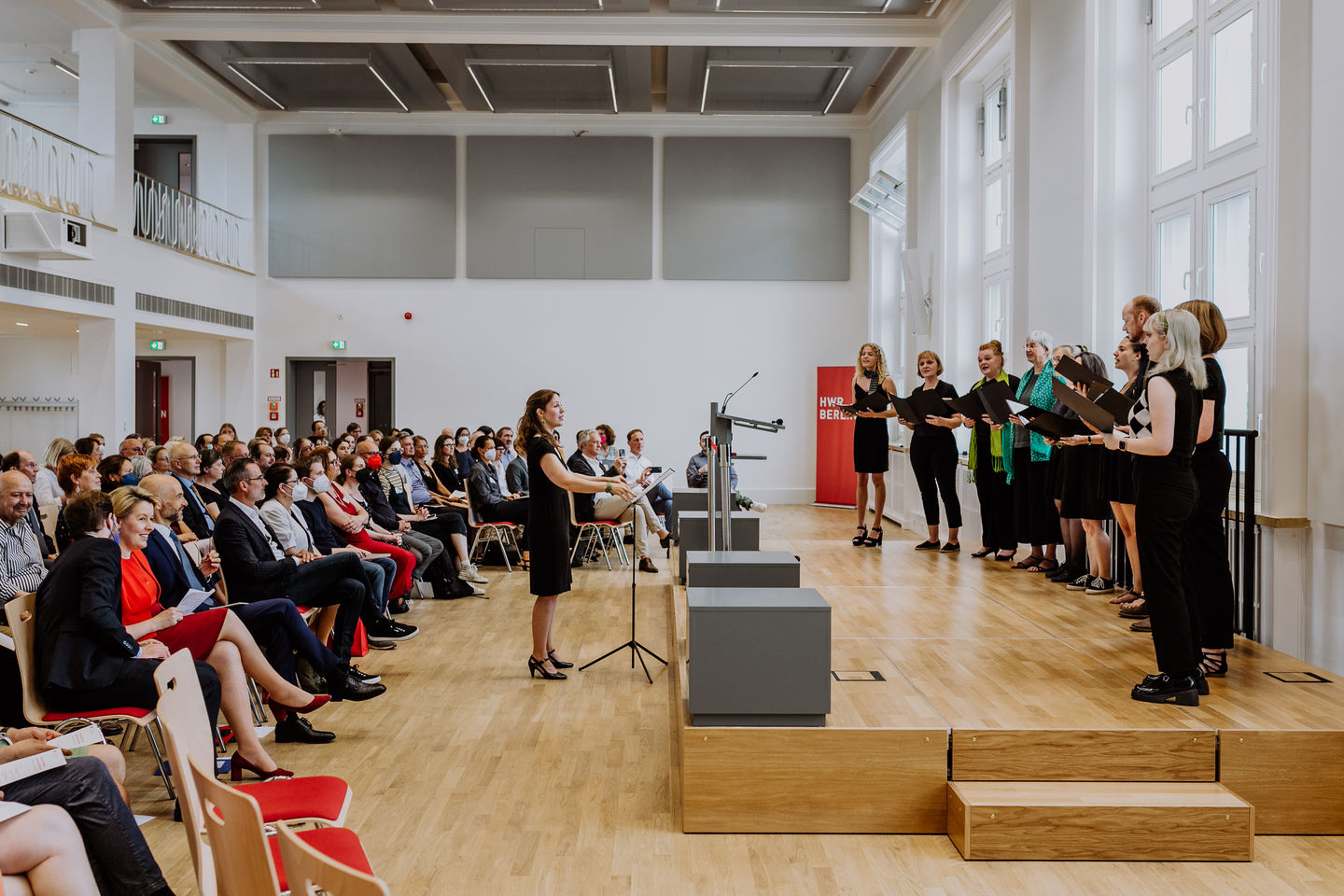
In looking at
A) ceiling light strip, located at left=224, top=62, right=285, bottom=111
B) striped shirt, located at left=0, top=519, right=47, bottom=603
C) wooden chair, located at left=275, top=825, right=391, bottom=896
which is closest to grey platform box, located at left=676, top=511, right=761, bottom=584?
striped shirt, located at left=0, top=519, right=47, bottom=603

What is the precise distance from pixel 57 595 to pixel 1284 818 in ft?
13.4

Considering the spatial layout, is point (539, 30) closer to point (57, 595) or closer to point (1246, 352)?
point (1246, 352)

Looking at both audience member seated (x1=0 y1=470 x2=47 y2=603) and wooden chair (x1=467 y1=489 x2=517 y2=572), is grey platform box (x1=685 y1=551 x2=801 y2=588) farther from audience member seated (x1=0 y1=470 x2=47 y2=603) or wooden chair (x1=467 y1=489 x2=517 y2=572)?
wooden chair (x1=467 y1=489 x2=517 y2=572)

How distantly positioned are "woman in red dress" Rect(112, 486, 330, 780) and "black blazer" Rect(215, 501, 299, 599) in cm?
72

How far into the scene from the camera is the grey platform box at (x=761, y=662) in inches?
136

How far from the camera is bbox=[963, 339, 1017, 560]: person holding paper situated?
6871 millimetres

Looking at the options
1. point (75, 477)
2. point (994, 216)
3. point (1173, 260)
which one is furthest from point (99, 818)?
point (994, 216)

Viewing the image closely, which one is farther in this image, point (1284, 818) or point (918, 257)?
point (918, 257)

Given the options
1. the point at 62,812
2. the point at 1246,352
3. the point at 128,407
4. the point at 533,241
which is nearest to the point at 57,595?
the point at 62,812

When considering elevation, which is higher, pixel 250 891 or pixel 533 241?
pixel 533 241

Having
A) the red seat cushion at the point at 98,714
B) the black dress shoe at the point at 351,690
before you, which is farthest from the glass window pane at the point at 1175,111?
the red seat cushion at the point at 98,714

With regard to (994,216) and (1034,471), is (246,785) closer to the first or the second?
(1034,471)

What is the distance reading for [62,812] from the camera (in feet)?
Answer: 7.63

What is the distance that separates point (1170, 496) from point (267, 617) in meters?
3.52
